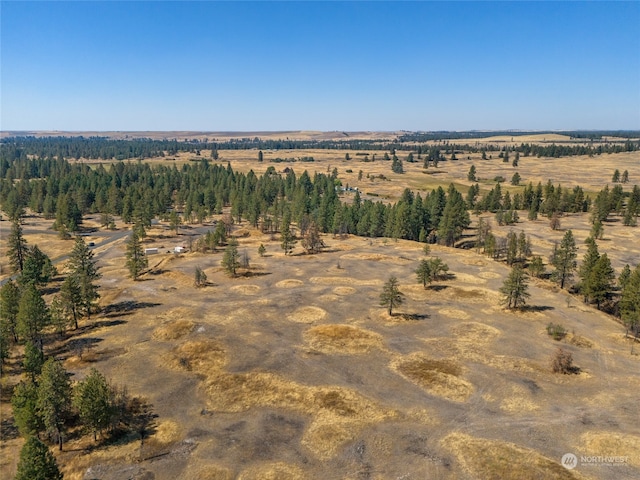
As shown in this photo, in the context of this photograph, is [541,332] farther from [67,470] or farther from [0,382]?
[0,382]

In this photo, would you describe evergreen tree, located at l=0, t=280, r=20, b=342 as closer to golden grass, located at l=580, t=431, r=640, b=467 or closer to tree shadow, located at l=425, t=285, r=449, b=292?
tree shadow, located at l=425, t=285, r=449, b=292

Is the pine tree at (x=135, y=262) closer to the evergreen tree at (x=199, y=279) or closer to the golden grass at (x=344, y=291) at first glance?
the evergreen tree at (x=199, y=279)

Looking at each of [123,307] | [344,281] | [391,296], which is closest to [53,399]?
[123,307]

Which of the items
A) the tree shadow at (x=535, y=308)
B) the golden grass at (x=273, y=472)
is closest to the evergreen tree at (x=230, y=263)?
the tree shadow at (x=535, y=308)

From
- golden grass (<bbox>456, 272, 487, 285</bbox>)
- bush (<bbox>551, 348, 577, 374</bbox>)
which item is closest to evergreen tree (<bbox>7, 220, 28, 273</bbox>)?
golden grass (<bbox>456, 272, 487, 285</bbox>)

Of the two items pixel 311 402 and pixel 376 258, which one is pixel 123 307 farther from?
pixel 376 258

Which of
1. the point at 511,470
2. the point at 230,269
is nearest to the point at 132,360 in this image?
the point at 230,269
